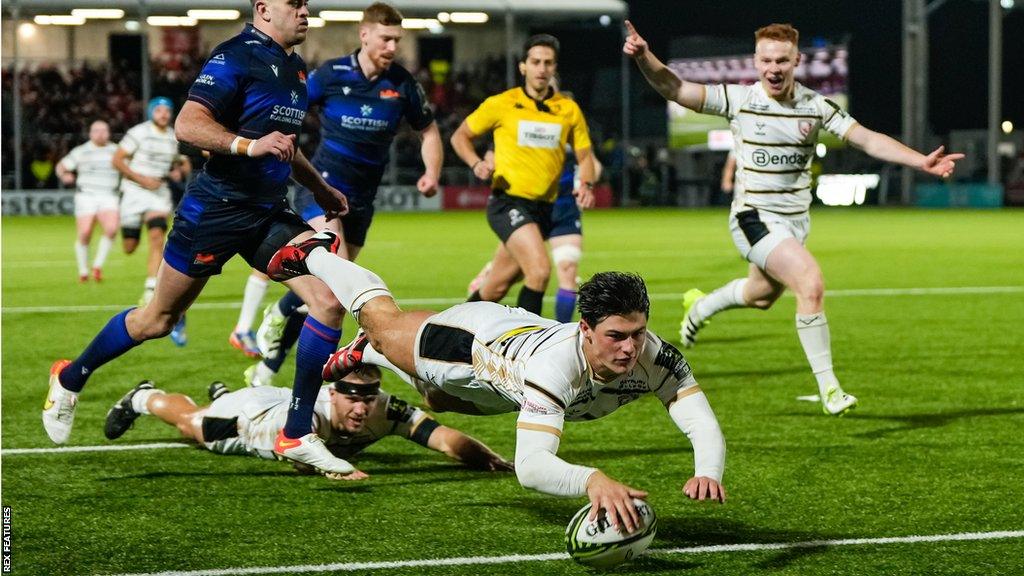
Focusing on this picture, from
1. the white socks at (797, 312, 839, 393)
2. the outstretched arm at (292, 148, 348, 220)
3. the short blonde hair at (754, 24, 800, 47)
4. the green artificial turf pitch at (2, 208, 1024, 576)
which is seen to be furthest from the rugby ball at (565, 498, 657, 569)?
the short blonde hair at (754, 24, 800, 47)

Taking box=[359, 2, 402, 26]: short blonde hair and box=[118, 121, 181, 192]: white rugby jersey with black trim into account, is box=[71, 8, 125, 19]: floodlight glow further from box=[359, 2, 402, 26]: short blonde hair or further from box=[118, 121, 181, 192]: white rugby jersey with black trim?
box=[359, 2, 402, 26]: short blonde hair

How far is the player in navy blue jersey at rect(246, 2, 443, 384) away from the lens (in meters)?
9.46

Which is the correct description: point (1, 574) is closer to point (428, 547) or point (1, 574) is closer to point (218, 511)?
point (218, 511)

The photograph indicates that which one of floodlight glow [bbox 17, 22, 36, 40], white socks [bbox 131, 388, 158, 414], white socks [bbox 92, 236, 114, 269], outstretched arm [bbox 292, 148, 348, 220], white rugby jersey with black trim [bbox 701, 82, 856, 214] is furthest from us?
floodlight glow [bbox 17, 22, 36, 40]

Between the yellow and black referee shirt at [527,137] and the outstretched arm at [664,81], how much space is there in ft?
7.70

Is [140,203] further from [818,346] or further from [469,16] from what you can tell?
[469,16]

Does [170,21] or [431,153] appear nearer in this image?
[431,153]

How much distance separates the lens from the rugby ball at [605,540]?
15.4 ft

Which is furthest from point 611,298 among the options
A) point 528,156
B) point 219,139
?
point 528,156

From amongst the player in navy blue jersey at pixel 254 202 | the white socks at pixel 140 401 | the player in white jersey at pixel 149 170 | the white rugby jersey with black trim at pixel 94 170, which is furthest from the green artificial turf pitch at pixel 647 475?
the white rugby jersey with black trim at pixel 94 170

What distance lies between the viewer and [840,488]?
6473mm

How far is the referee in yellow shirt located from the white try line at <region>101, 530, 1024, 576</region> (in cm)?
525

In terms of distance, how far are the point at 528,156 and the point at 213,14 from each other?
111 feet

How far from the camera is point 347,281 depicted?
Answer: 6.24 meters
